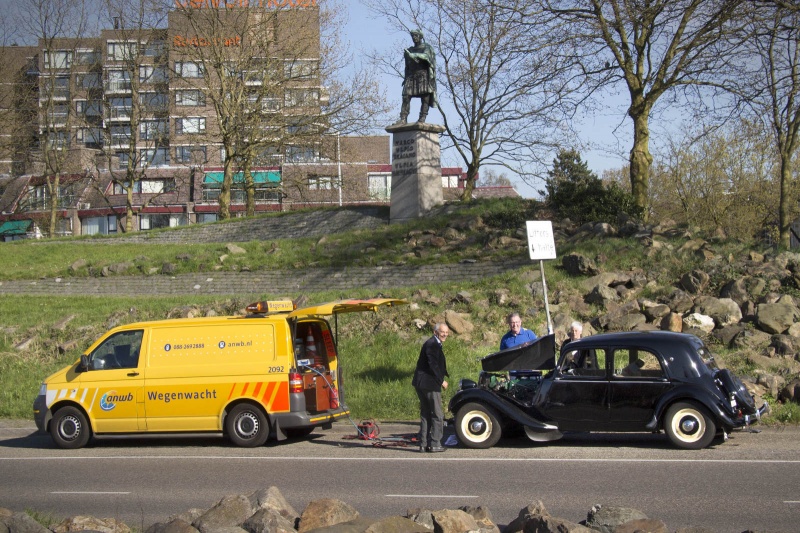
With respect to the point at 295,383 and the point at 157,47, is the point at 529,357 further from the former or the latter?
the point at 157,47

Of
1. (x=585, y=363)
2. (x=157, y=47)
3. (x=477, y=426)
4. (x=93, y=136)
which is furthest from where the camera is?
(x=93, y=136)

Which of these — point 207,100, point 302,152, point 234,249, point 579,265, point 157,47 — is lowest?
point 579,265

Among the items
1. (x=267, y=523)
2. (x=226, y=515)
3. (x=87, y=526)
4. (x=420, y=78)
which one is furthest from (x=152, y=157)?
(x=267, y=523)

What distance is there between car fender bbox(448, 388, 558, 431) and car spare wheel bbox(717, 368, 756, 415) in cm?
216

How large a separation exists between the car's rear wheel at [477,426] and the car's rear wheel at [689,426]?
2.19 meters

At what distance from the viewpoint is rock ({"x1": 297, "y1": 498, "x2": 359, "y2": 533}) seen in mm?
6488

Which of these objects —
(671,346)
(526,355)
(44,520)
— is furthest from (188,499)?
(671,346)

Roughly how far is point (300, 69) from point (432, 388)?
3225 centimetres

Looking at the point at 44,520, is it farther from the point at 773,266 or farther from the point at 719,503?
the point at 773,266

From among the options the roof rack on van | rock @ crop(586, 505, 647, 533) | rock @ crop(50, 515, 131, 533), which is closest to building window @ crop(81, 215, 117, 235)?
the roof rack on van

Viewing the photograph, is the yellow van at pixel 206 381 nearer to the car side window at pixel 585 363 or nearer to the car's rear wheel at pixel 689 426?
the car side window at pixel 585 363

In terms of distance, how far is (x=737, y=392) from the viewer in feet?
34.5

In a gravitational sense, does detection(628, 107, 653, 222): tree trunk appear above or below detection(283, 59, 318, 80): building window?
below

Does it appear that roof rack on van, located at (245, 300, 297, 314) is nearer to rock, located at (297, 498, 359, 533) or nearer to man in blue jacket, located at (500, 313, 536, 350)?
man in blue jacket, located at (500, 313, 536, 350)
